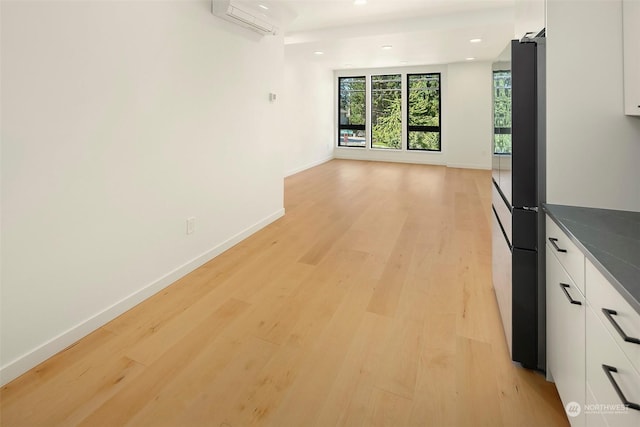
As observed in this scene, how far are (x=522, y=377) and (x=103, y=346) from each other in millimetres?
2225

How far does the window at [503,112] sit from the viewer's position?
1770mm

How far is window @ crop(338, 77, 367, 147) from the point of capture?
400 inches

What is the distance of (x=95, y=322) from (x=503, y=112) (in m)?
2.69

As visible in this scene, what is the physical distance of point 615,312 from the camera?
3.21 feet

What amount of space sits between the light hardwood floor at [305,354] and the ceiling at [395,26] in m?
2.65

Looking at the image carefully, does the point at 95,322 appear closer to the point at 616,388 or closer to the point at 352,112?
the point at 616,388

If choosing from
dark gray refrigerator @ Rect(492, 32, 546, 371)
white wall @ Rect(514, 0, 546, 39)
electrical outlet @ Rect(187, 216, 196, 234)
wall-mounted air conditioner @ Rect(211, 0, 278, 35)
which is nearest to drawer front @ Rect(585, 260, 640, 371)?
dark gray refrigerator @ Rect(492, 32, 546, 371)

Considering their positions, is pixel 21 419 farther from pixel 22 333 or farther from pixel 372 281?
pixel 372 281

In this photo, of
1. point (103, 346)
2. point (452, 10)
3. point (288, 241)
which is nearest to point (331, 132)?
point (452, 10)

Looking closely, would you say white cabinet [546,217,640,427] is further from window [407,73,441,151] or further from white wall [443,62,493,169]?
window [407,73,441,151]

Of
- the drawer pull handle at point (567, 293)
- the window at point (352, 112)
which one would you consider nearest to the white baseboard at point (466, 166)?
the window at point (352, 112)

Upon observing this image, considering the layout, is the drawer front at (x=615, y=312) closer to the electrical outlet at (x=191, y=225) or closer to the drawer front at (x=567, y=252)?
the drawer front at (x=567, y=252)

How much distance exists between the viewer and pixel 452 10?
4.77 m

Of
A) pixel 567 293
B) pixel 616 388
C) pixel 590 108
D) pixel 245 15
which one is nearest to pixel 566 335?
pixel 567 293
